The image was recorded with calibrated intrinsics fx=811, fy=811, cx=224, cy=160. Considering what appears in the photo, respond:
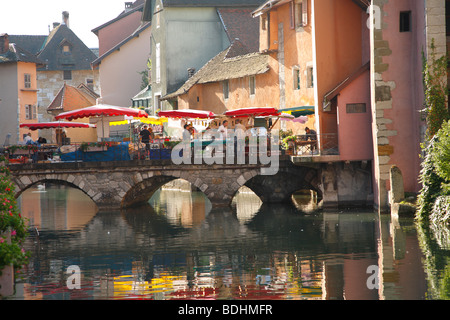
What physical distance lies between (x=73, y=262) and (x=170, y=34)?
36582 millimetres

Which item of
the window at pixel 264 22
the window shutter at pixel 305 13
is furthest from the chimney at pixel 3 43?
the window shutter at pixel 305 13

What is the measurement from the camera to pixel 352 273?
850 inches

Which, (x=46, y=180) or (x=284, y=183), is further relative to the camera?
(x=284, y=183)

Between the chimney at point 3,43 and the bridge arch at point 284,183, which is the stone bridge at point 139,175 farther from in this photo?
the chimney at point 3,43

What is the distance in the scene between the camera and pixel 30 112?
64438 mm

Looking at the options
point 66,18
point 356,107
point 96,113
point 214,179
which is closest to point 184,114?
point 214,179

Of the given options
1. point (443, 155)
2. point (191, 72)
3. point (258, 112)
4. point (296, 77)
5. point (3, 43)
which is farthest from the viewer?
point (3, 43)

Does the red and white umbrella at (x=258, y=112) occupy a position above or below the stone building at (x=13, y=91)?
below

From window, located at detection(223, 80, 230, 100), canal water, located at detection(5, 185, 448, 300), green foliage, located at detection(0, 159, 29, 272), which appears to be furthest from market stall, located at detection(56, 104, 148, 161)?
green foliage, located at detection(0, 159, 29, 272)

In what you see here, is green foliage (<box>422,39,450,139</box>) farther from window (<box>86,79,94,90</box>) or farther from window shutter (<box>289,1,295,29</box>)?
window (<box>86,79,94,90</box>)

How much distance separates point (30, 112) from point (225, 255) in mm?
41739

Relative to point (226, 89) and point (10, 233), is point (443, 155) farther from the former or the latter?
point (226, 89)

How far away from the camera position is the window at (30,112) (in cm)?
6392

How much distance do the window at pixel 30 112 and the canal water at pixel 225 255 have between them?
924 inches
